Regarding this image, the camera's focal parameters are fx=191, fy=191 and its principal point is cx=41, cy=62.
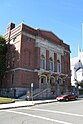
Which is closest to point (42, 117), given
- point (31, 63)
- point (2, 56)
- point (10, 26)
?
point (31, 63)

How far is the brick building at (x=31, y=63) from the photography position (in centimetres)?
3734

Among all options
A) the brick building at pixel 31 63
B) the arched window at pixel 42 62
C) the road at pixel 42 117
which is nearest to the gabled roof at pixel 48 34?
the brick building at pixel 31 63

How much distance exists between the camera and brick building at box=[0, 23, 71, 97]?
123ft

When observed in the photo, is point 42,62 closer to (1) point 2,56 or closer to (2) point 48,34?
(2) point 48,34

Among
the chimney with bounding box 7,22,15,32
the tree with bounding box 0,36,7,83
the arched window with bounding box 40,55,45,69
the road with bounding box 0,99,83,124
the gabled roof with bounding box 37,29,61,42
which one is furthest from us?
the chimney with bounding box 7,22,15,32

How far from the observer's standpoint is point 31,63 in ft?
130

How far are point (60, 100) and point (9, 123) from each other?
20080mm

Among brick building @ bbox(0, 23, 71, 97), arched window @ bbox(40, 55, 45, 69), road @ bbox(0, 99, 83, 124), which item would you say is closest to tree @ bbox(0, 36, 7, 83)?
brick building @ bbox(0, 23, 71, 97)

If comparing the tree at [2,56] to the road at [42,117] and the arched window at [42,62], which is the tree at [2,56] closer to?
the arched window at [42,62]

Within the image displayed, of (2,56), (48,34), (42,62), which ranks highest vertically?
(48,34)

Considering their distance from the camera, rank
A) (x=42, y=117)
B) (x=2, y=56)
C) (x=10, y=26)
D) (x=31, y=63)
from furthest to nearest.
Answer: (x=10, y=26), (x=2, y=56), (x=31, y=63), (x=42, y=117)

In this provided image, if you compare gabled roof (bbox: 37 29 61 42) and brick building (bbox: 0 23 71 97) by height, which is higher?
gabled roof (bbox: 37 29 61 42)

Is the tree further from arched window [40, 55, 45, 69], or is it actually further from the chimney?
arched window [40, 55, 45, 69]

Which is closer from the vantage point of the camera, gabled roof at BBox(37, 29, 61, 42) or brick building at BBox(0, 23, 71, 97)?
brick building at BBox(0, 23, 71, 97)
